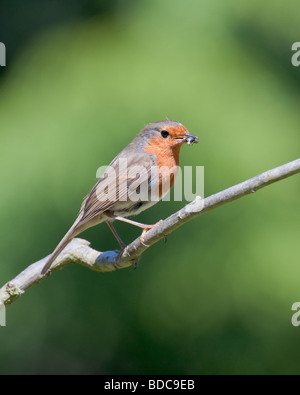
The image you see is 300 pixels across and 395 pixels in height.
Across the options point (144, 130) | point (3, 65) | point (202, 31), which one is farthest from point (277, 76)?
point (3, 65)

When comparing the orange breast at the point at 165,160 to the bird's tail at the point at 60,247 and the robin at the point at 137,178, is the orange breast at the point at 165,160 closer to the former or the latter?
the robin at the point at 137,178

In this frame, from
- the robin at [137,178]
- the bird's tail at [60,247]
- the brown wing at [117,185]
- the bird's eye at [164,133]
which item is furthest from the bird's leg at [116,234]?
the bird's eye at [164,133]

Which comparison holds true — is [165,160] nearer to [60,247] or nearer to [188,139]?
[188,139]

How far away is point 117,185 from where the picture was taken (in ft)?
10.2

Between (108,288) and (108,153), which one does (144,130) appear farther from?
(108,288)

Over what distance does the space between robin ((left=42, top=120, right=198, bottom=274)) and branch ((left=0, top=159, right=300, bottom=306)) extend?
0.09 meters

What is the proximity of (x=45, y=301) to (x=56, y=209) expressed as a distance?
46cm

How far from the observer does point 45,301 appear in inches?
131

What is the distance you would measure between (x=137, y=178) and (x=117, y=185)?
4.1 inches

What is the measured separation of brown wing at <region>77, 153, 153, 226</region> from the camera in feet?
9.98

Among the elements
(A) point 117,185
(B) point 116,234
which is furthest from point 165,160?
(B) point 116,234

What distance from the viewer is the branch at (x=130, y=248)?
1.88 meters

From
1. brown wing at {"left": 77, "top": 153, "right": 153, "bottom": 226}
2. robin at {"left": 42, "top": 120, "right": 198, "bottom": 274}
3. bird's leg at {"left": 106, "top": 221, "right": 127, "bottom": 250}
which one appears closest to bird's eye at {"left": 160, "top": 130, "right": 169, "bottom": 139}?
robin at {"left": 42, "top": 120, "right": 198, "bottom": 274}

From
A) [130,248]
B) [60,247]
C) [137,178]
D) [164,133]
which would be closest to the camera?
[130,248]
